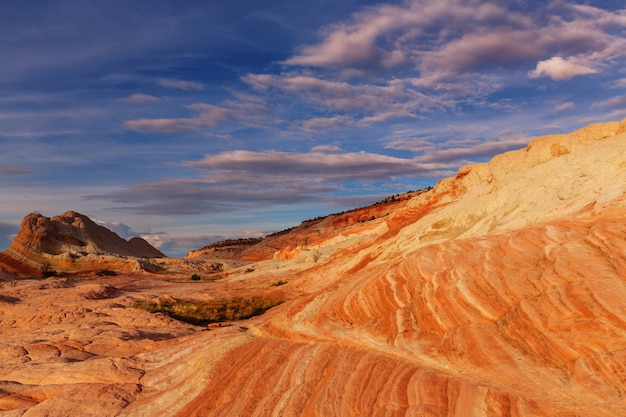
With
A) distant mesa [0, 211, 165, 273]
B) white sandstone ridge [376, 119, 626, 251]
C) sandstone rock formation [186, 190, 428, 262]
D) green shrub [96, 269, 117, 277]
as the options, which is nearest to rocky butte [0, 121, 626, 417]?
white sandstone ridge [376, 119, 626, 251]

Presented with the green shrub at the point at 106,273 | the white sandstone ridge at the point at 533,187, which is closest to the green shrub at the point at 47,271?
the green shrub at the point at 106,273

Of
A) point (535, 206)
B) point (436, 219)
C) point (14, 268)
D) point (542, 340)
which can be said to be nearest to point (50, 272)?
point (14, 268)

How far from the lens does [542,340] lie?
1188 centimetres

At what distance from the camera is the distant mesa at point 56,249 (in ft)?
210

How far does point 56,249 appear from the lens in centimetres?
6850

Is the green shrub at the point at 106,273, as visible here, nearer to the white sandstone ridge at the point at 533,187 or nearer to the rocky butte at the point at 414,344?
the rocky butte at the point at 414,344

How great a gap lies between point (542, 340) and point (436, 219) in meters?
23.9

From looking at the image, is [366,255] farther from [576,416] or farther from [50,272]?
[50,272]

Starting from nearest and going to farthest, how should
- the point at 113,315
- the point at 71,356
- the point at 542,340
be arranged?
the point at 542,340 → the point at 71,356 → the point at 113,315

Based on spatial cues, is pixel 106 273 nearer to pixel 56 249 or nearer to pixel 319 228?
pixel 56 249

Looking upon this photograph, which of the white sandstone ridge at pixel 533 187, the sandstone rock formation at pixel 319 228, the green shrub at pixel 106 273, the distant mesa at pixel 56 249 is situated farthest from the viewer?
the sandstone rock formation at pixel 319 228

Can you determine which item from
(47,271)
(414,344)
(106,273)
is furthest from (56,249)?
(414,344)

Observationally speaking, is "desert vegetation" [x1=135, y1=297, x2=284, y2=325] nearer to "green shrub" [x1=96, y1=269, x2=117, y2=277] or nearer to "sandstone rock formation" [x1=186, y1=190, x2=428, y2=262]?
"green shrub" [x1=96, y1=269, x2=117, y2=277]

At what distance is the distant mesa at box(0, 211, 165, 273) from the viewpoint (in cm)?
6400
